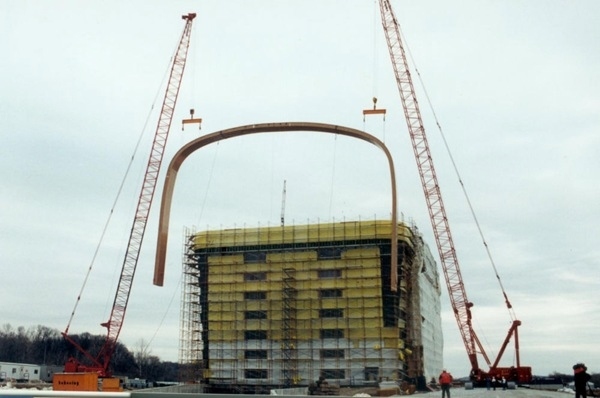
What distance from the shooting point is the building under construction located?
70.8 metres

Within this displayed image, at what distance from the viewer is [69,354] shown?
146m

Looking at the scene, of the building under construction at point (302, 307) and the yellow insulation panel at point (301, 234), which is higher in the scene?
the yellow insulation panel at point (301, 234)

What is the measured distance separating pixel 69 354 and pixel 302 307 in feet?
305

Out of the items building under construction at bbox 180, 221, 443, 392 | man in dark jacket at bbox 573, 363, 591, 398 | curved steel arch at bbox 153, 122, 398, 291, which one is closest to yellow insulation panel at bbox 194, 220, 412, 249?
building under construction at bbox 180, 221, 443, 392

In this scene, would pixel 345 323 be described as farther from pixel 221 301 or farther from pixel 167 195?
pixel 167 195

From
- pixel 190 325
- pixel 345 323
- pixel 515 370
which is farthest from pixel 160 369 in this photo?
pixel 515 370

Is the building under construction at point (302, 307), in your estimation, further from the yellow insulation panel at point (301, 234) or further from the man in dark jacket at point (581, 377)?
the man in dark jacket at point (581, 377)

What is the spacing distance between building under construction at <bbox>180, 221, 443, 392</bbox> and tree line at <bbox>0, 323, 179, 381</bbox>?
67.6 metres

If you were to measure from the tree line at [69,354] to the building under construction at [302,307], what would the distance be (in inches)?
2663

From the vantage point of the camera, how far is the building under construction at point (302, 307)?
70.8m

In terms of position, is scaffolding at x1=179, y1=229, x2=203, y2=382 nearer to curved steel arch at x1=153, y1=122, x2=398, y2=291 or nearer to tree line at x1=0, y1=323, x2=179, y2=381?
curved steel arch at x1=153, y1=122, x2=398, y2=291

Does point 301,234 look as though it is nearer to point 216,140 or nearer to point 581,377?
point 216,140

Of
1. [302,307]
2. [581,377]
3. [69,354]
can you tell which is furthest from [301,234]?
[69,354]

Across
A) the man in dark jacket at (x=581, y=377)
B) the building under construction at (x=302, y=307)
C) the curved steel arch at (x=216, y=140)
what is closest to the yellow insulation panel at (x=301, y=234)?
the building under construction at (x=302, y=307)
